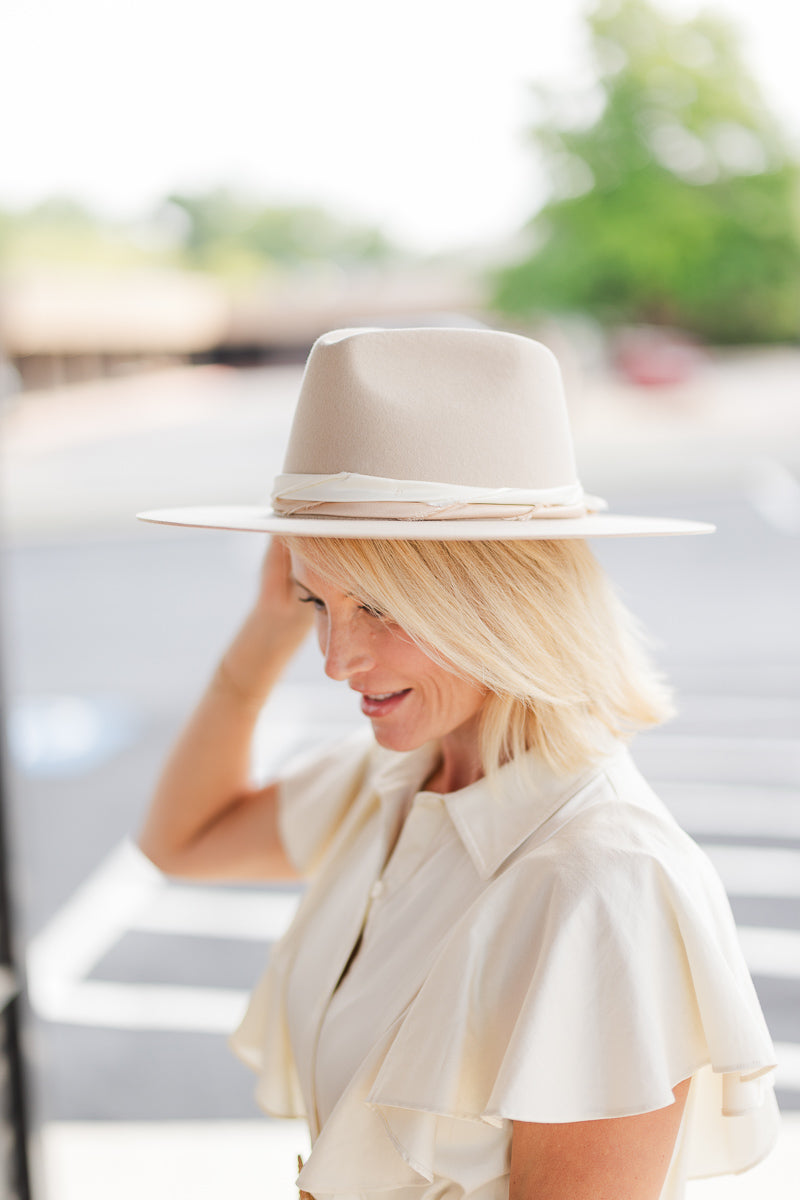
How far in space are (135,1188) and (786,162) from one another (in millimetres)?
24161

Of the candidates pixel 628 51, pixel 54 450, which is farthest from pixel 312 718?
pixel 628 51

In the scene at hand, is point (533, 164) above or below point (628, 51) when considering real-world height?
below

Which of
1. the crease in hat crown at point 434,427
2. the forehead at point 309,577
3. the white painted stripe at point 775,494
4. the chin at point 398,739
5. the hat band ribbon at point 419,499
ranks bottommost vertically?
the white painted stripe at point 775,494

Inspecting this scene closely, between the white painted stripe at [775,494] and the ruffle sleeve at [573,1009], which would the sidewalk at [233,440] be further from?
the ruffle sleeve at [573,1009]

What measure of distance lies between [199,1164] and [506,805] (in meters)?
1.88

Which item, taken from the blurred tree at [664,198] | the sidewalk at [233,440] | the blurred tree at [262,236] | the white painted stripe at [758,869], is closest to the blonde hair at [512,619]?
the white painted stripe at [758,869]

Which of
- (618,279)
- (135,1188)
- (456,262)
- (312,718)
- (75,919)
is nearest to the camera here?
(135,1188)

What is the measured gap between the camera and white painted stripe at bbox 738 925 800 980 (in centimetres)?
316

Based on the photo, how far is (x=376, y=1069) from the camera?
94 centimetres

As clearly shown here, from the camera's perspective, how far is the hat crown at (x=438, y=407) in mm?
945

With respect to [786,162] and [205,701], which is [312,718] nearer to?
[205,701]

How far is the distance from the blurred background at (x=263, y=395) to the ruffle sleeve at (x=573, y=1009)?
0.64m

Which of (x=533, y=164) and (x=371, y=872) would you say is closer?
(x=371, y=872)

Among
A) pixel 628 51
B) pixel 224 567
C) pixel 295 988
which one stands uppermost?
pixel 628 51
